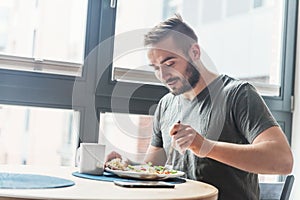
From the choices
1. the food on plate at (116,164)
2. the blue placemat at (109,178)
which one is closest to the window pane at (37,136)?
the food on plate at (116,164)

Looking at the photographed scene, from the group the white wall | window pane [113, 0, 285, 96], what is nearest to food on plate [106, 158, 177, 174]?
window pane [113, 0, 285, 96]

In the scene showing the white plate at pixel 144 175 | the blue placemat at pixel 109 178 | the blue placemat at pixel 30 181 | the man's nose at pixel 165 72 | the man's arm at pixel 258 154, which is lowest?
the blue placemat at pixel 109 178

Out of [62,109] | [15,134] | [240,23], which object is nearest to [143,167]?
[62,109]

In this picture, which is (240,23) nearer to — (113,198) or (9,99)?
(9,99)

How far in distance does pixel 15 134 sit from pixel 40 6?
64 centimetres

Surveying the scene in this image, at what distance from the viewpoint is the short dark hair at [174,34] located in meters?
1.83

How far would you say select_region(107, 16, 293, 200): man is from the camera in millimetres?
1560

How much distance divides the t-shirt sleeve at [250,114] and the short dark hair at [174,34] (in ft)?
1.02

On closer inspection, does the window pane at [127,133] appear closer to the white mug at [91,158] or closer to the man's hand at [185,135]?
the white mug at [91,158]

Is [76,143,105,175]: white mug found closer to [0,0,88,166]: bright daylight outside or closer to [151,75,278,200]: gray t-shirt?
[151,75,278,200]: gray t-shirt

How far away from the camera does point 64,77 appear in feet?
7.03

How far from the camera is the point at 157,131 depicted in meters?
2.08

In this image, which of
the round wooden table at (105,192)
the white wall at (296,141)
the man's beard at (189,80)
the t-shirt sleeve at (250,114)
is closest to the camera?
the round wooden table at (105,192)

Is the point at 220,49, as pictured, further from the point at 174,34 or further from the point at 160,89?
the point at 174,34
